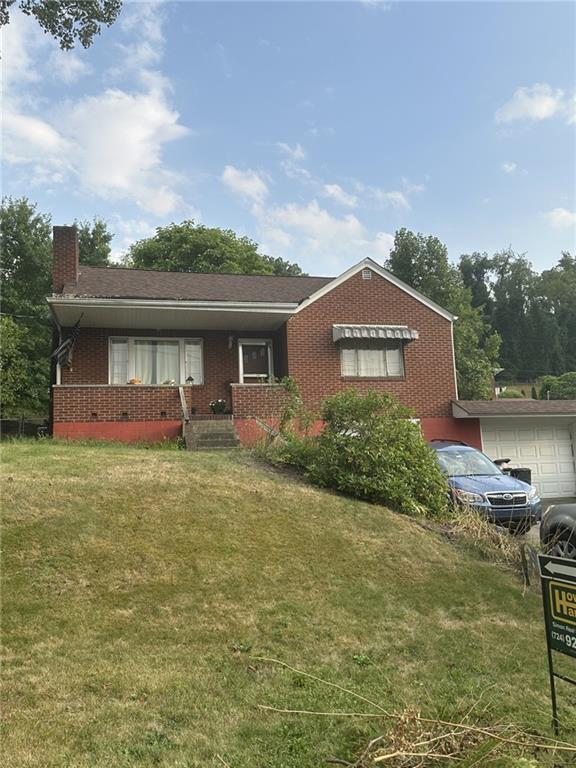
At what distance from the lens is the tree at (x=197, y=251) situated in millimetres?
34403

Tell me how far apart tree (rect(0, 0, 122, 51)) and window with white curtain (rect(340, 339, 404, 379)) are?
947 centimetres

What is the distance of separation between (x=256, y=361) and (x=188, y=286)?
118 inches

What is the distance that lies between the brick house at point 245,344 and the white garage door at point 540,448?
3.08ft

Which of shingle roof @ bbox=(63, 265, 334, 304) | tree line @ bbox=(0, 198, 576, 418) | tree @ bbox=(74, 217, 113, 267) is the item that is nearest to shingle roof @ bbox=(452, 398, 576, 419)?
shingle roof @ bbox=(63, 265, 334, 304)

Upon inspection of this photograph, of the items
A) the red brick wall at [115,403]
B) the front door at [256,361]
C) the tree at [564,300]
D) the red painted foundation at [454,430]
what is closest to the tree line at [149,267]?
the red brick wall at [115,403]

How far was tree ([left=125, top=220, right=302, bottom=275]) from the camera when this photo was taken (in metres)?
34.4

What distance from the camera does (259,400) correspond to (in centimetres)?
1416

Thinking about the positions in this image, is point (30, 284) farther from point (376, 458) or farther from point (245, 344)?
point (376, 458)

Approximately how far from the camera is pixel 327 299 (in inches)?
631

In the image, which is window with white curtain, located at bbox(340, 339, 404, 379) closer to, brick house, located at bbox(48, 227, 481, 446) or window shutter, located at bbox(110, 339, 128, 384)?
brick house, located at bbox(48, 227, 481, 446)

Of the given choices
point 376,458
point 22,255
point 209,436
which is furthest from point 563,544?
point 22,255

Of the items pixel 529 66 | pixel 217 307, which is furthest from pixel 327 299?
pixel 529 66

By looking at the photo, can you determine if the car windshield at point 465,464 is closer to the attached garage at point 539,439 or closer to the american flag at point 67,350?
the attached garage at point 539,439

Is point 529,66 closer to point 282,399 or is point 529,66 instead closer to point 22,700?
point 282,399
